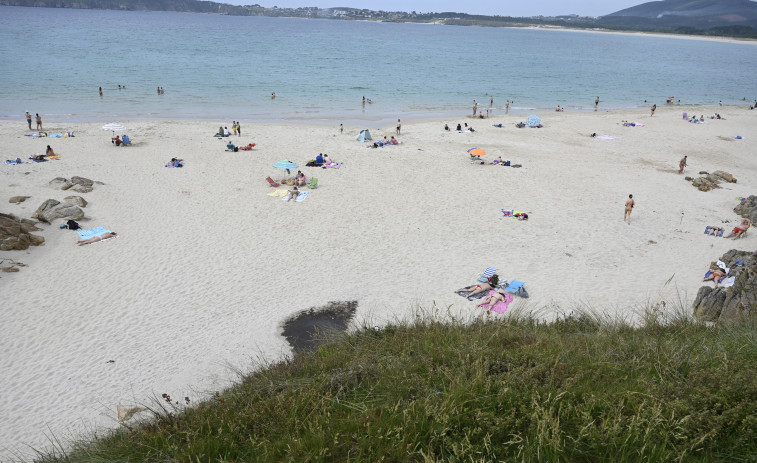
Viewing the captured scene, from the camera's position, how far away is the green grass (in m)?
3.30

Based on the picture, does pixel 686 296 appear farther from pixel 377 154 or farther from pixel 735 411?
pixel 377 154

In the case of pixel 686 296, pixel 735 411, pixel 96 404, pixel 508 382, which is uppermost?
pixel 735 411

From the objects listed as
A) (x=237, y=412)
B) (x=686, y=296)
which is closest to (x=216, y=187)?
(x=237, y=412)

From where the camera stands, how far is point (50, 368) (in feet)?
28.6

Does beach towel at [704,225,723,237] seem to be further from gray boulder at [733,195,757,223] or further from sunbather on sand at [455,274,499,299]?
sunbather on sand at [455,274,499,299]

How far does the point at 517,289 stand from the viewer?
1141 cm

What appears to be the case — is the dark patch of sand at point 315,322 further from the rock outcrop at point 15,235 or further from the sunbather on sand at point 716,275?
the sunbather on sand at point 716,275

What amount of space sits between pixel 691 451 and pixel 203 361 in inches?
328

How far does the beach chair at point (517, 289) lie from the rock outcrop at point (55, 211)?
1434 centimetres

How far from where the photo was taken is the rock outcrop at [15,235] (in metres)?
12.6

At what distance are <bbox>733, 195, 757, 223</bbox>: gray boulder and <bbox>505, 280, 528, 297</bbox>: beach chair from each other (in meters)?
10.6

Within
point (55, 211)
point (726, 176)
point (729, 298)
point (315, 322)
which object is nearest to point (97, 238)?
point (55, 211)

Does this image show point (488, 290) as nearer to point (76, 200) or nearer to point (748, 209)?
point (748, 209)

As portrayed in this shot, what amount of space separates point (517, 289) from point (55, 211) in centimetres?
1521
